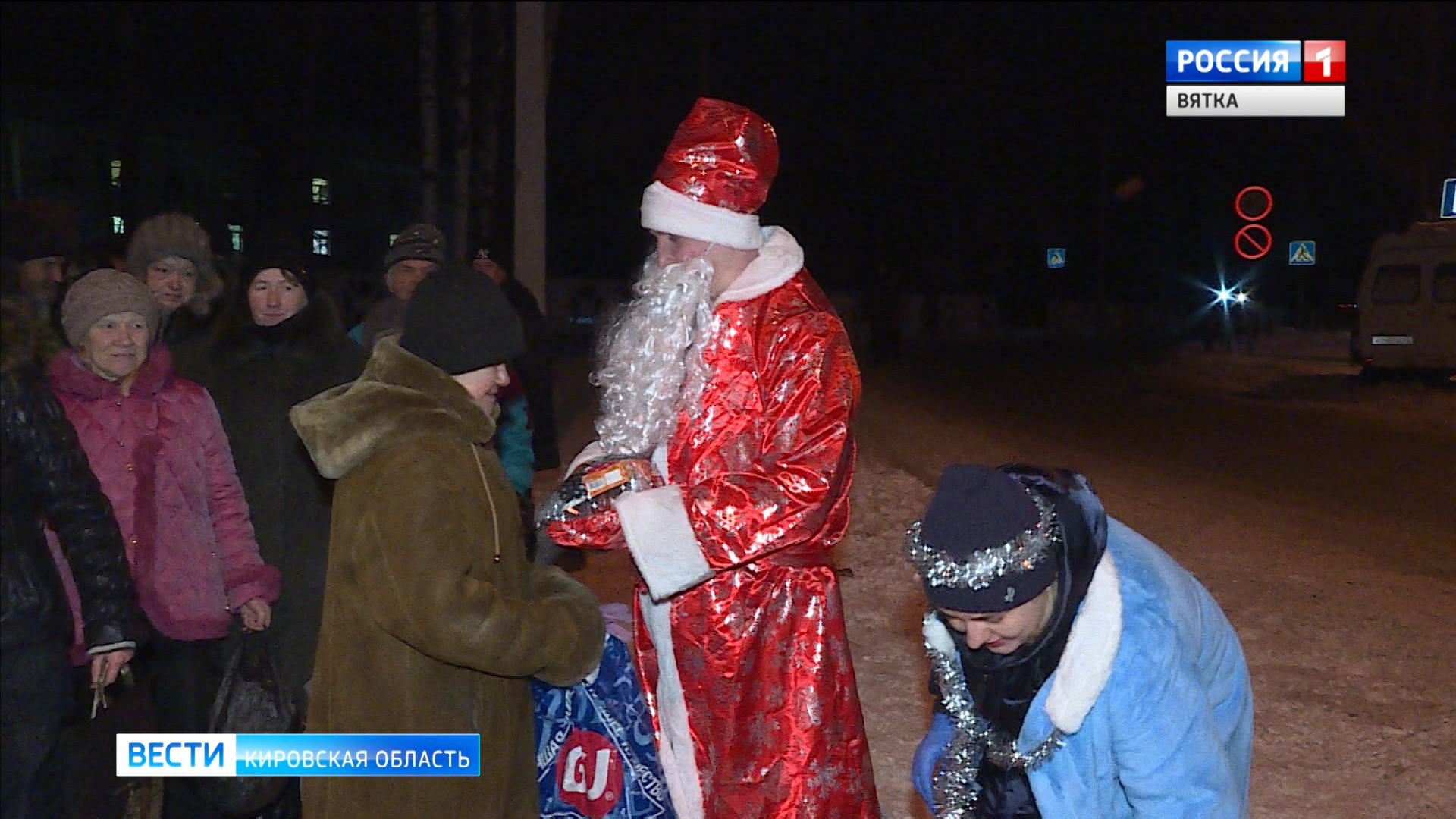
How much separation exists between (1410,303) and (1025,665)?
21694 millimetres

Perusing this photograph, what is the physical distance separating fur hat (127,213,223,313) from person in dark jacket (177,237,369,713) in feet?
1.83

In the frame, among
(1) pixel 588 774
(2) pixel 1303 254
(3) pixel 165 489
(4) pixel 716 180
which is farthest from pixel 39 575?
(2) pixel 1303 254

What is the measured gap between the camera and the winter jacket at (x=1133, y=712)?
2225 millimetres

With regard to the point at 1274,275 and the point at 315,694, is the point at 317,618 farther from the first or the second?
the point at 1274,275

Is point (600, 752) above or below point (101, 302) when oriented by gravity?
below

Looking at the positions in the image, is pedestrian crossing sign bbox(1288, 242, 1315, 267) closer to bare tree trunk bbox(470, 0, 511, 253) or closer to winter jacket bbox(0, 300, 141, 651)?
bare tree trunk bbox(470, 0, 511, 253)

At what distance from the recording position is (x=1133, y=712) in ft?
7.35

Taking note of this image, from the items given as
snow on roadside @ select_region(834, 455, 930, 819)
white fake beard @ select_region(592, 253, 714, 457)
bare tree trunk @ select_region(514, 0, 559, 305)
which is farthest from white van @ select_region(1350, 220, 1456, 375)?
white fake beard @ select_region(592, 253, 714, 457)

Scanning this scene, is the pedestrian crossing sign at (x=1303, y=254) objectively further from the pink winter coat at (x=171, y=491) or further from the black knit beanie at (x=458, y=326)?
the black knit beanie at (x=458, y=326)

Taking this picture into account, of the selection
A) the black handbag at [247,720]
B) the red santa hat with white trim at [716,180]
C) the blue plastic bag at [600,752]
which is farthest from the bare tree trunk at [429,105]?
the blue plastic bag at [600,752]

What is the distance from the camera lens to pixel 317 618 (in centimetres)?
449

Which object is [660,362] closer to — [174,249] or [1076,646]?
[1076,646]

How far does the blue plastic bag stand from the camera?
300cm

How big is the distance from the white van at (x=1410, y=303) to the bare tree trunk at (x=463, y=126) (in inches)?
586
